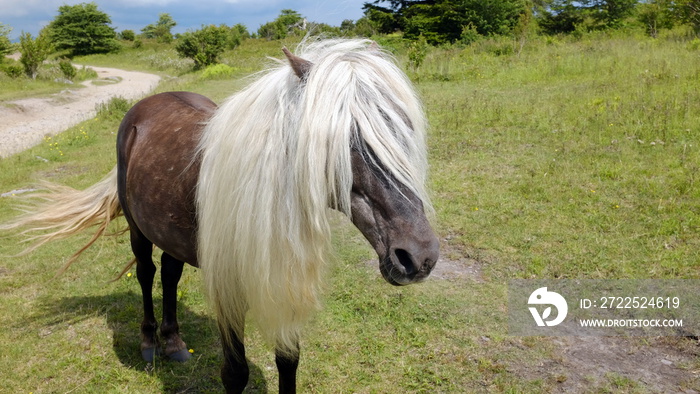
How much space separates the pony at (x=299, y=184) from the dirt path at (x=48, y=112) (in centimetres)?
950

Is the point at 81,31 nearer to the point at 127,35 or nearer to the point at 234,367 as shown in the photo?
the point at 127,35

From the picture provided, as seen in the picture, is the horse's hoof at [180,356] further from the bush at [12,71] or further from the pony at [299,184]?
the bush at [12,71]

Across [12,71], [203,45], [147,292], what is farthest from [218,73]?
[147,292]

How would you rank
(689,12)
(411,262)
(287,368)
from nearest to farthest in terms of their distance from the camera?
(411,262) < (287,368) < (689,12)

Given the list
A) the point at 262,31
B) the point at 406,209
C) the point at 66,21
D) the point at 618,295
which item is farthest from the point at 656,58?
the point at 66,21

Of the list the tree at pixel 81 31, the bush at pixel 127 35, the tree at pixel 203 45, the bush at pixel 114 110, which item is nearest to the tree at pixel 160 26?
the bush at pixel 127 35

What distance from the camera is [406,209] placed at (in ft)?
5.18

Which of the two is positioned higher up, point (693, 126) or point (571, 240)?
point (693, 126)

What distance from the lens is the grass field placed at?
3.07 metres

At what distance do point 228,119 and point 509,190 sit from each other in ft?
14.7

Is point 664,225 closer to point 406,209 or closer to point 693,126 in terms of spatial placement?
point 693,126

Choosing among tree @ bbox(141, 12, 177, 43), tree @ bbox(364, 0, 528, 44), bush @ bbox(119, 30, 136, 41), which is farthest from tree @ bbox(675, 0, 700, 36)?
tree @ bbox(141, 12, 177, 43)
